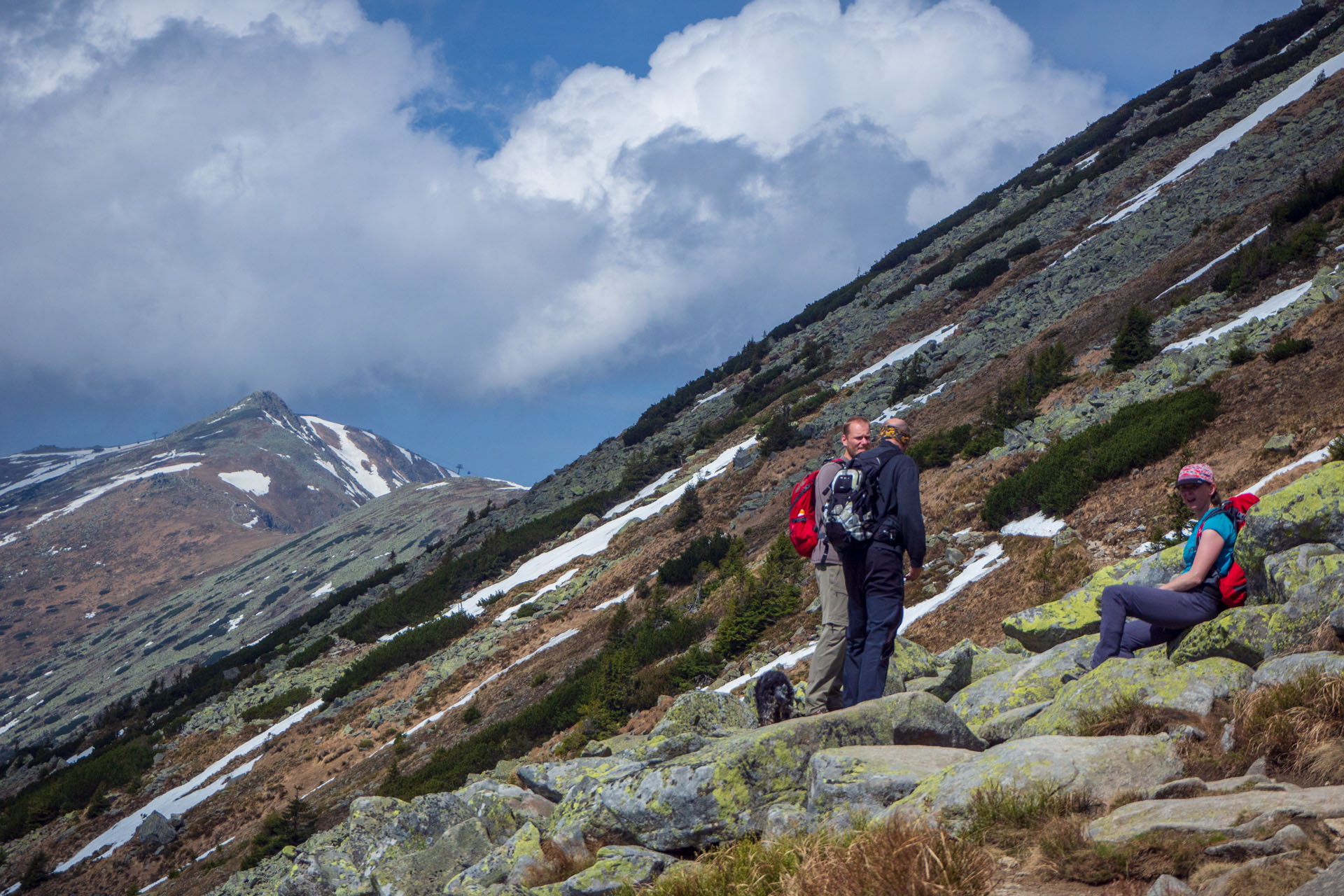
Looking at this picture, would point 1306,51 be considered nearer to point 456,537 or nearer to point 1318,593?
point 1318,593

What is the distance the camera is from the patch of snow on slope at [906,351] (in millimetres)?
36844

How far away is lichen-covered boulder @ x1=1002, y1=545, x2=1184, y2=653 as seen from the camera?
693 centimetres

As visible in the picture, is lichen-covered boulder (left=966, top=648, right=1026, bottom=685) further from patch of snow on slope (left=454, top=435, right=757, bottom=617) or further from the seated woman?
patch of snow on slope (left=454, top=435, right=757, bottom=617)

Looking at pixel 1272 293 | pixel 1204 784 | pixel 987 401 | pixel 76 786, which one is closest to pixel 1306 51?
pixel 1272 293

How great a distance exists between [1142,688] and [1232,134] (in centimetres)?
4515

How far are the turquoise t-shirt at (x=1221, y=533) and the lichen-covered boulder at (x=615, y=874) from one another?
4.15 metres

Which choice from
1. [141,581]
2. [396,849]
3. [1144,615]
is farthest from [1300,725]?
[141,581]

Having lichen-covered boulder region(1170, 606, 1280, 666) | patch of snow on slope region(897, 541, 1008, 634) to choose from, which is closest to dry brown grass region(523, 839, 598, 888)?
lichen-covered boulder region(1170, 606, 1280, 666)

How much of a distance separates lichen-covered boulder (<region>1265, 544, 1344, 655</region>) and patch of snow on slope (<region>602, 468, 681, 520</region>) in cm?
→ 3415

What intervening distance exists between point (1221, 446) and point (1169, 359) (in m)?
7.11

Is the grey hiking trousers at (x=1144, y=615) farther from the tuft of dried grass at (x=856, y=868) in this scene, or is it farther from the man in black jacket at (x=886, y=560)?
the tuft of dried grass at (x=856, y=868)

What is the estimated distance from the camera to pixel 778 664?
1464cm

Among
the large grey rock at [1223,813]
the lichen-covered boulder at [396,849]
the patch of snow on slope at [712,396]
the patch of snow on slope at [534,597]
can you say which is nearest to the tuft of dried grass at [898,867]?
the large grey rock at [1223,813]

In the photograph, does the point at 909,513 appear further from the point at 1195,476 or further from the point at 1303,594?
the point at 1303,594
